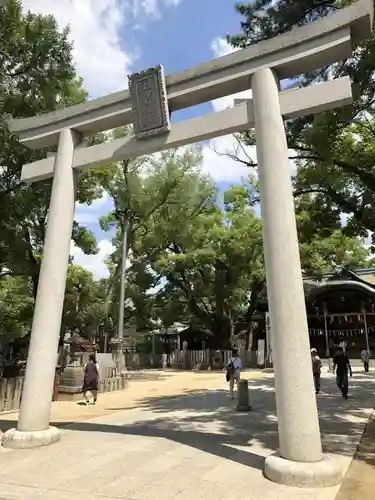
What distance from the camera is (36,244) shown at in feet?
54.0

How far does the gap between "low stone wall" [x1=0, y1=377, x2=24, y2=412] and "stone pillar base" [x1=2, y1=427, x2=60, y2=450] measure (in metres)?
4.72

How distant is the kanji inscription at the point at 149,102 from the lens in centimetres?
680

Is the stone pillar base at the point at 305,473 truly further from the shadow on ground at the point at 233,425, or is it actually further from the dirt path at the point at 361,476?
the shadow on ground at the point at 233,425

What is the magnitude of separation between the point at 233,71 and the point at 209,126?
2.91ft

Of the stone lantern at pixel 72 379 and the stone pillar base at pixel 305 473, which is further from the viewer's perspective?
the stone lantern at pixel 72 379

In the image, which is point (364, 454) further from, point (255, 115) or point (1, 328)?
point (1, 328)

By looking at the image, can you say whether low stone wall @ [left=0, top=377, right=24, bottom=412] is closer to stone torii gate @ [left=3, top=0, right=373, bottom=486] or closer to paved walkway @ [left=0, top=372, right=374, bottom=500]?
paved walkway @ [left=0, top=372, right=374, bottom=500]

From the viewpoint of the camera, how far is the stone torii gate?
16.4 ft

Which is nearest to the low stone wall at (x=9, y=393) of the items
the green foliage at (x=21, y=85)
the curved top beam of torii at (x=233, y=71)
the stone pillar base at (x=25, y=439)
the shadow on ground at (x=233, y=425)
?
the shadow on ground at (x=233, y=425)

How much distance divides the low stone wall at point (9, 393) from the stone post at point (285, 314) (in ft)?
26.6

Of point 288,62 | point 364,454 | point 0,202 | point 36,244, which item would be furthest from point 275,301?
point 36,244

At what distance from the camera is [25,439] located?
6.15m

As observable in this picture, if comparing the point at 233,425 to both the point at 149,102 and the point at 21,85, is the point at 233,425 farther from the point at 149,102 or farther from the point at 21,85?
the point at 21,85

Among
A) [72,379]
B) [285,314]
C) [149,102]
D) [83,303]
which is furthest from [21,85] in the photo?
[83,303]
